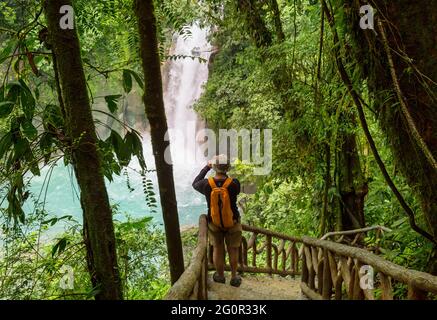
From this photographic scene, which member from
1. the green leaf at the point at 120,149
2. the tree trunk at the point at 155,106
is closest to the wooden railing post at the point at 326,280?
the tree trunk at the point at 155,106

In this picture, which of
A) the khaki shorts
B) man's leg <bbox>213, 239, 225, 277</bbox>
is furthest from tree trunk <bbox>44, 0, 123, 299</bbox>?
man's leg <bbox>213, 239, 225, 277</bbox>

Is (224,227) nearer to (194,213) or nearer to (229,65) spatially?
(229,65)

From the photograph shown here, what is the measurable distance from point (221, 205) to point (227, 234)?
48cm

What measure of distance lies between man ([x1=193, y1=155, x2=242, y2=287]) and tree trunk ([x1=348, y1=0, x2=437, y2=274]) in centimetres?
177

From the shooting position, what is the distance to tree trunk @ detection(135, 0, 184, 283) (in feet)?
12.1

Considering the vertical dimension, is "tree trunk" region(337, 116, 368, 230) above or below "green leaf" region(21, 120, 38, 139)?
below

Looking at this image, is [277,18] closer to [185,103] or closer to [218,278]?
[218,278]

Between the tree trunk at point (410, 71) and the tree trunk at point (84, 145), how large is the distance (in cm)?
180

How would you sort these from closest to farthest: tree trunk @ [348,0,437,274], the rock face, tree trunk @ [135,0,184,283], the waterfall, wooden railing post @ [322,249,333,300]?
tree trunk @ [348,0,437,274] < tree trunk @ [135,0,184,283] < wooden railing post @ [322,249,333,300] < the rock face < the waterfall

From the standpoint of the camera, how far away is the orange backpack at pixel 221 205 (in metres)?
4.55

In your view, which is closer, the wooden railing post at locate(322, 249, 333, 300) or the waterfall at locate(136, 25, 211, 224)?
the wooden railing post at locate(322, 249, 333, 300)

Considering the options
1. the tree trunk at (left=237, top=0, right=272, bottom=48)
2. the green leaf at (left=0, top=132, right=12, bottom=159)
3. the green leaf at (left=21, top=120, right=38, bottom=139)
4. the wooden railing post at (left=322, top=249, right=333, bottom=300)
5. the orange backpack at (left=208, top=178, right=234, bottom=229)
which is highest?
the tree trunk at (left=237, top=0, right=272, bottom=48)

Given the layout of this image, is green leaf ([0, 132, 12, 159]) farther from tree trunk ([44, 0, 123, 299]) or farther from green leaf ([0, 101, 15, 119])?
tree trunk ([44, 0, 123, 299])

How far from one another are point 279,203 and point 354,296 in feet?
23.8
